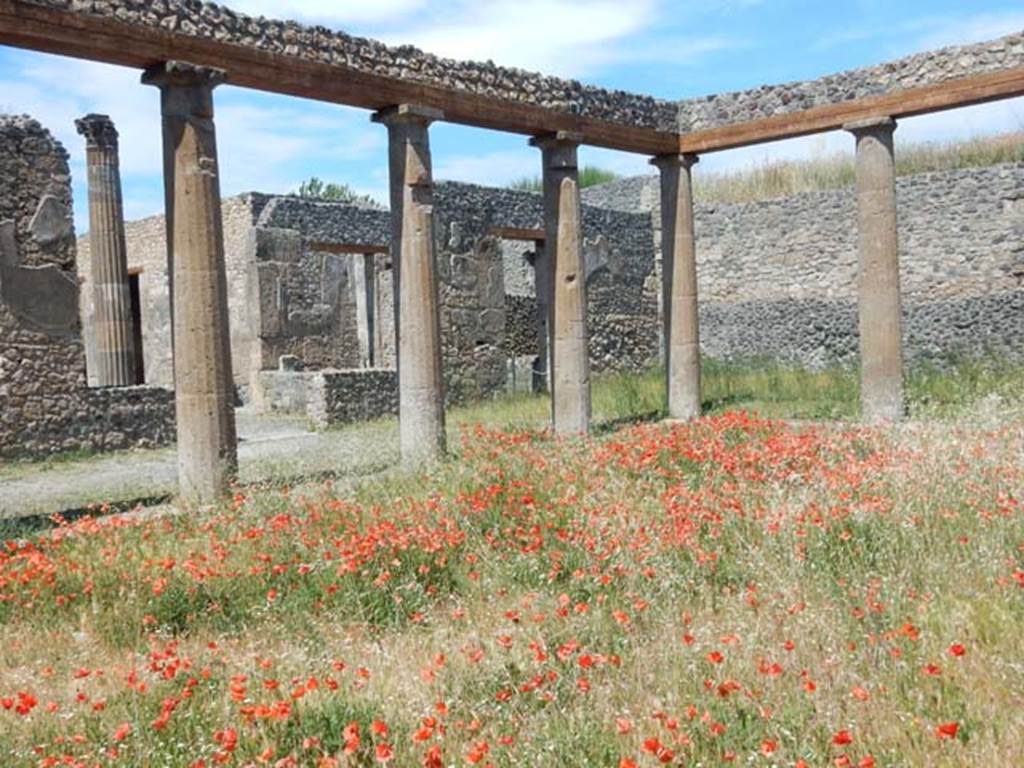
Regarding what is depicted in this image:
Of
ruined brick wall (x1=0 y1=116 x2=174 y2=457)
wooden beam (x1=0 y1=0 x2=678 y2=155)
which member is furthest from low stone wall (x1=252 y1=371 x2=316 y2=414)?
wooden beam (x1=0 y1=0 x2=678 y2=155)

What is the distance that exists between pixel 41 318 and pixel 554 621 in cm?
1085

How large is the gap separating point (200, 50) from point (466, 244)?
1078 centimetres

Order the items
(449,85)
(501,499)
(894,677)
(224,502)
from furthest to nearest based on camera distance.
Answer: (449,85)
(224,502)
(501,499)
(894,677)

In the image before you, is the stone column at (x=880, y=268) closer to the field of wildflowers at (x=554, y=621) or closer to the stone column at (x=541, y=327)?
the field of wildflowers at (x=554, y=621)

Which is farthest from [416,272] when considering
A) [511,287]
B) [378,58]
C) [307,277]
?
[511,287]

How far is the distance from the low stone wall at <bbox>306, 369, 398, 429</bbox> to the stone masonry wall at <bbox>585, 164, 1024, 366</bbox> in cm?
887

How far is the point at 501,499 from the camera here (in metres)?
7.17

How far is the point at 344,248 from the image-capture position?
21.0 meters

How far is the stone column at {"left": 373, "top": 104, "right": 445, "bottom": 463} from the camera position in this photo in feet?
34.9

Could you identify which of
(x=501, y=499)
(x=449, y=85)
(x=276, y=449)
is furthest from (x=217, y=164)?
(x=276, y=449)

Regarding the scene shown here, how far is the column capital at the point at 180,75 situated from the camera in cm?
864

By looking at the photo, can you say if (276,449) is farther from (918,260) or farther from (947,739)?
(918,260)

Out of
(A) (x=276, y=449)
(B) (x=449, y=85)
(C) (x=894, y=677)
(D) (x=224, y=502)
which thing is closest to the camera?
(C) (x=894, y=677)

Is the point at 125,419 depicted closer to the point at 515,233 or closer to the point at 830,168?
the point at 515,233
